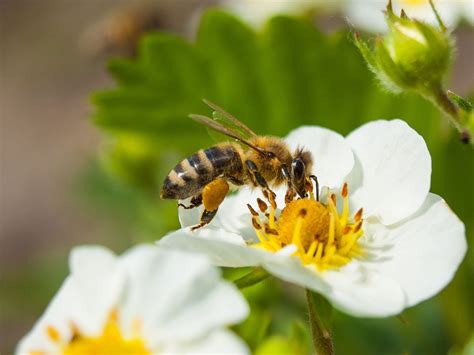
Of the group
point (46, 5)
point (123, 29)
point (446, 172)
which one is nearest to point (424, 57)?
point (446, 172)

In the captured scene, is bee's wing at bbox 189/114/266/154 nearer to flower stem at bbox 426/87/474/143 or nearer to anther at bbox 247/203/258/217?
anther at bbox 247/203/258/217

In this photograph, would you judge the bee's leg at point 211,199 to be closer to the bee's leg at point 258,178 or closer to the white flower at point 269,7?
the bee's leg at point 258,178

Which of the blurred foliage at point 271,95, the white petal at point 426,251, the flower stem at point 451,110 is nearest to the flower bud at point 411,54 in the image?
the flower stem at point 451,110

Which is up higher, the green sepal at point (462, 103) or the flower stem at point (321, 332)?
the green sepal at point (462, 103)

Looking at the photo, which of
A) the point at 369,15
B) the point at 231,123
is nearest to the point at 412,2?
the point at 369,15

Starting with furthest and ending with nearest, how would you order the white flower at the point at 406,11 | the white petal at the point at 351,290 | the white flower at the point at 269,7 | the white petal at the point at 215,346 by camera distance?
the white flower at the point at 269,7 → the white flower at the point at 406,11 → the white petal at the point at 351,290 → the white petal at the point at 215,346

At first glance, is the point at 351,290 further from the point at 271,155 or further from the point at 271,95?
the point at 271,95

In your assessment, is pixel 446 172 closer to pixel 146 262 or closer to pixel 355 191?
pixel 355 191

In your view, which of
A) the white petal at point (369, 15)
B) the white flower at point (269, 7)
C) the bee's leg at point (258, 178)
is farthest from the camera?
the white flower at point (269, 7)
